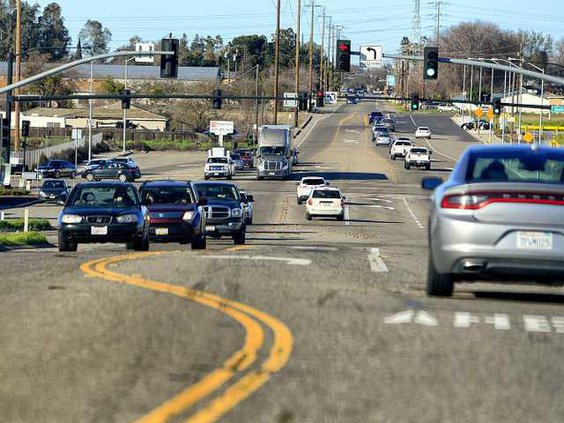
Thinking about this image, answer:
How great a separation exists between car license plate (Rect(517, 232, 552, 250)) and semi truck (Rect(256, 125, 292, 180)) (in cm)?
6868

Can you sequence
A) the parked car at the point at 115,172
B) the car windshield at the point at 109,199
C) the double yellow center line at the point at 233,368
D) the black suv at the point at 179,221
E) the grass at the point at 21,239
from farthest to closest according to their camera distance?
the parked car at the point at 115,172 < the grass at the point at 21,239 < the black suv at the point at 179,221 < the car windshield at the point at 109,199 < the double yellow center line at the point at 233,368

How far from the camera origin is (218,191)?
34.7 metres

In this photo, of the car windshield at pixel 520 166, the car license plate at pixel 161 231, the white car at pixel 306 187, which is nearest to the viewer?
the car windshield at pixel 520 166

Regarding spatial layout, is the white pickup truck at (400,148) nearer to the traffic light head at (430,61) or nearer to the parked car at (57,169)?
the parked car at (57,169)

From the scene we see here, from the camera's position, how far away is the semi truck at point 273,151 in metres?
81.4

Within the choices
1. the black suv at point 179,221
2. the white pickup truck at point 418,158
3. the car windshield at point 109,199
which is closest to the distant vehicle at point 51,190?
the white pickup truck at point 418,158

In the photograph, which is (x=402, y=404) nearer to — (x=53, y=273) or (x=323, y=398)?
(x=323, y=398)

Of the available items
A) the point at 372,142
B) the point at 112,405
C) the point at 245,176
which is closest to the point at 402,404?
the point at 112,405

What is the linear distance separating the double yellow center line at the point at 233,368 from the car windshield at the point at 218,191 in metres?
20.5

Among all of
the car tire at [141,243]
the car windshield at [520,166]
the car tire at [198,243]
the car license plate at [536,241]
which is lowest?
the car tire at [198,243]

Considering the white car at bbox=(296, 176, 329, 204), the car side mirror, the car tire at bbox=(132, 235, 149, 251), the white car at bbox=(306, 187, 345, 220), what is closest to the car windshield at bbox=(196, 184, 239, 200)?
the car tire at bbox=(132, 235, 149, 251)

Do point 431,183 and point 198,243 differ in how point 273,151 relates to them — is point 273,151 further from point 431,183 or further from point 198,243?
point 431,183

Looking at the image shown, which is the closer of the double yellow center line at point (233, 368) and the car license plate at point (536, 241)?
the double yellow center line at point (233, 368)

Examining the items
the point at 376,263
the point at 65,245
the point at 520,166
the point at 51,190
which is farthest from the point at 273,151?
the point at 520,166
